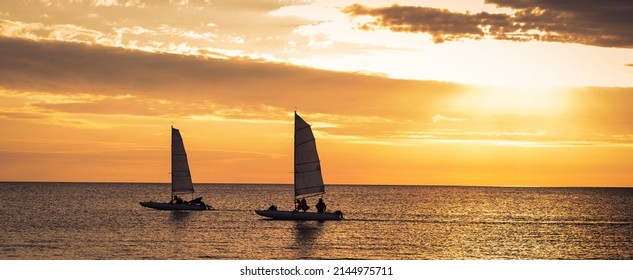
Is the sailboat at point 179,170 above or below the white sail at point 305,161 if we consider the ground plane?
above

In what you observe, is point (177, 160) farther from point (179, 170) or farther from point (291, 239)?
point (291, 239)

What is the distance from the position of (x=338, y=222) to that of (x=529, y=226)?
2466cm

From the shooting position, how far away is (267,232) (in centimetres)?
8081

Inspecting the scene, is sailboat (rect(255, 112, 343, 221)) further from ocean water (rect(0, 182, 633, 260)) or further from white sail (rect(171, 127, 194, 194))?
white sail (rect(171, 127, 194, 194))

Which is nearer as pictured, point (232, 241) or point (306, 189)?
point (232, 241)

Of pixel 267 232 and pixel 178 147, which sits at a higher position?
pixel 178 147

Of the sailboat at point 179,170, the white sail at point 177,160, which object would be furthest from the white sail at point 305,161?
the white sail at point 177,160

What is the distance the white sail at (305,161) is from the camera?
85500 millimetres

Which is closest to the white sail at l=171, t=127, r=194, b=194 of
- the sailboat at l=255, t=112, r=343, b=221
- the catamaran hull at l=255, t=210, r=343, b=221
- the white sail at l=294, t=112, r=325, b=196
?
the catamaran hull at l=255, t=210, r=343, b=221

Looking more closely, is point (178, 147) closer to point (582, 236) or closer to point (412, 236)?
point (412, 236)

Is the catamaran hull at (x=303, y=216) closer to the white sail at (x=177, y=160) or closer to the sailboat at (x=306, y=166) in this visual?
the sailboat at (x=306, y=166)

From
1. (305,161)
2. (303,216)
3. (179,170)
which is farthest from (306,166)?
(179,170)
